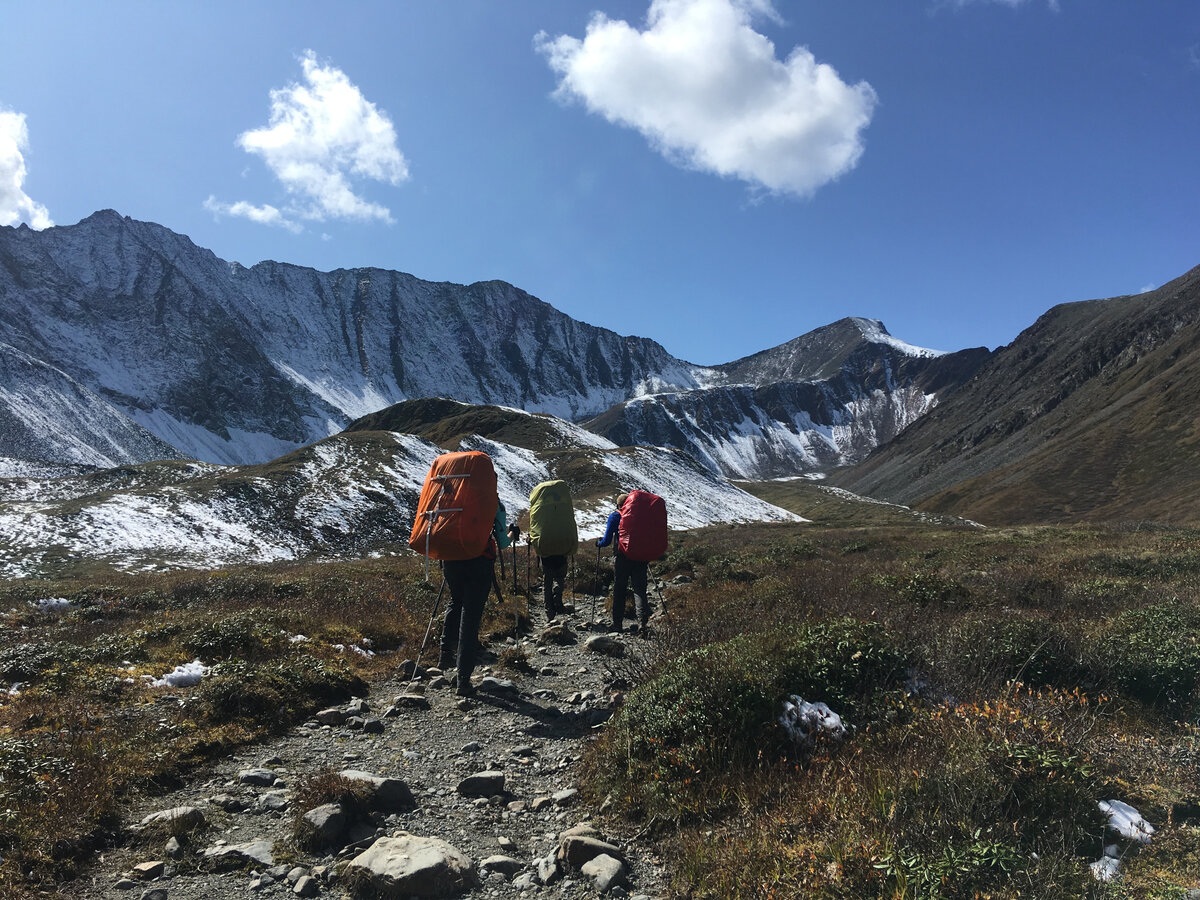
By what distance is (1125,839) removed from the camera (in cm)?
355

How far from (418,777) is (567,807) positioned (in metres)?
1.49

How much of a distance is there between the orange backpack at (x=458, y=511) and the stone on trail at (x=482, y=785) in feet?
9.11

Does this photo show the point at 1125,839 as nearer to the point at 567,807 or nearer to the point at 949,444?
the point at 567,807

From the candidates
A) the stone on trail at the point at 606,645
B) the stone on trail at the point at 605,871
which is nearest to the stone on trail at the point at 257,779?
the stone on trail at the point at 605,871

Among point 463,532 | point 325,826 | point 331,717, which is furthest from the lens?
point 463,532

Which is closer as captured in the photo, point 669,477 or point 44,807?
Result: point 44,807

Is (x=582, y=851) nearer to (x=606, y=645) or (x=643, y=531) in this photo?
(x=606, y=645)

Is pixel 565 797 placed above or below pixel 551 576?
below

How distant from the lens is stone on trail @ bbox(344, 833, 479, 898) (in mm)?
3793

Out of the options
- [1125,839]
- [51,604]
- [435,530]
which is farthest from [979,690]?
[51,604]

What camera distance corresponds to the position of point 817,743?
478 centimetres

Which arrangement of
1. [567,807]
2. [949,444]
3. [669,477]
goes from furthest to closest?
[949,444], [669,477], [567,807]

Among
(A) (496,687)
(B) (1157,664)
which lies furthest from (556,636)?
Result: (B) (1157,664)

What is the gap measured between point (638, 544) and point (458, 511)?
445 cm
